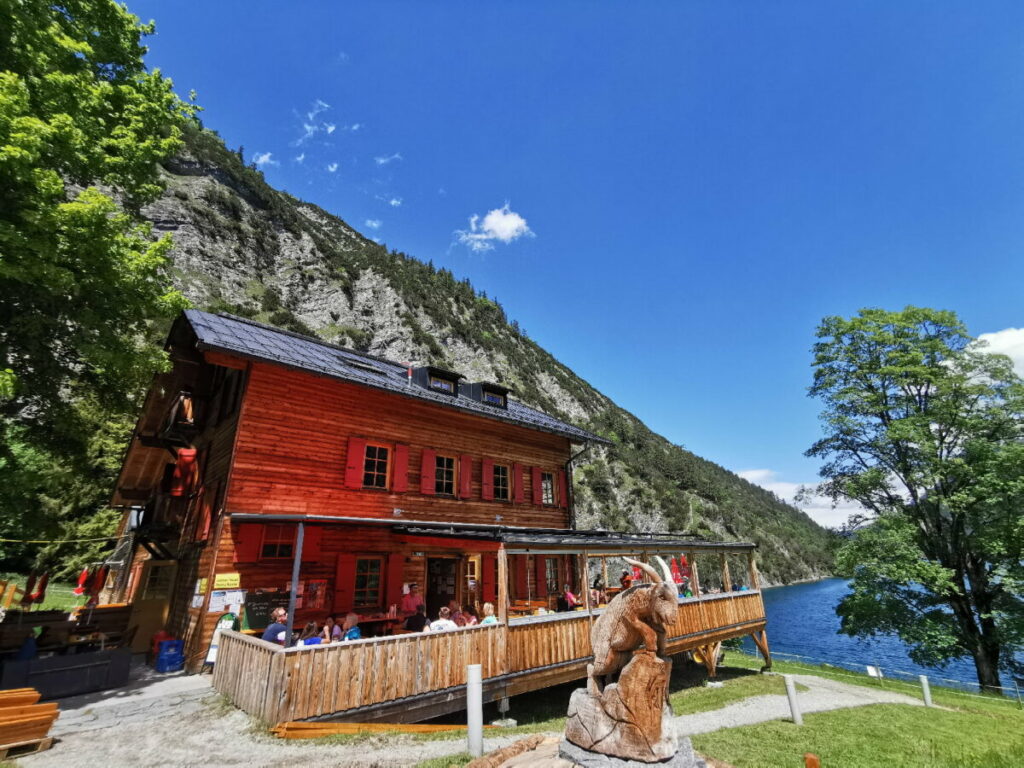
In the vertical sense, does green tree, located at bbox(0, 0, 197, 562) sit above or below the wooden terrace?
above

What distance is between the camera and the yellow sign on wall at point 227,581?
1038 cm

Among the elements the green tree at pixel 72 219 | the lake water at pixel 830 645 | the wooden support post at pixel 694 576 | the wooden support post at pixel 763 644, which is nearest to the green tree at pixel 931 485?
the lake water at pixel 830 645

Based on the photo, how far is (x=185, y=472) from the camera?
47.0ft

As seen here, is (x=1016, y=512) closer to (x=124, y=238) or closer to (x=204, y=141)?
(x=124, y=238)

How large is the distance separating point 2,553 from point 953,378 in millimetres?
39770

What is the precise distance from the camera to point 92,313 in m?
9.35

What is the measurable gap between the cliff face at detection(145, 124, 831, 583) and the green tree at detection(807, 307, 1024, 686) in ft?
131

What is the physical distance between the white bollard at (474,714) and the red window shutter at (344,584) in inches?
260

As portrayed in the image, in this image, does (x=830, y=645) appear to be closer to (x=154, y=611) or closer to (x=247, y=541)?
(x=247, y=541)

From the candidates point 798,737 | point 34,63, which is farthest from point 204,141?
point 798,737

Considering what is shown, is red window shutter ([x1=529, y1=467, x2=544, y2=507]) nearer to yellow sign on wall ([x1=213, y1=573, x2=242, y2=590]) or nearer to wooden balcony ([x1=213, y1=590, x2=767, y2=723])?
wooden balcony ([x1=213, y1=590, x2=767, y2=723])

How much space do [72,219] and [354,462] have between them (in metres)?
7.64

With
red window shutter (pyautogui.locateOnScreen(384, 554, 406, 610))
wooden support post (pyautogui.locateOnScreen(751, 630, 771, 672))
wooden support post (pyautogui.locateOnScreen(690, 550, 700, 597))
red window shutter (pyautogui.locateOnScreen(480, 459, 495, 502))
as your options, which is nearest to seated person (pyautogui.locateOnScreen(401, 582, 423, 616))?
red window shutter (pyautogui.locateOnScreen(384, 554, 406, 610))

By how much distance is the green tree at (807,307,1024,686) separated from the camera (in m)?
17.1
